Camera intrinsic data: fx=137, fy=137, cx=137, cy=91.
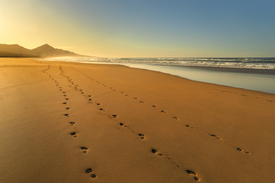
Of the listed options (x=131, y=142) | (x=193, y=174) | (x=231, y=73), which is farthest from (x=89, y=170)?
(x=231, y=73)

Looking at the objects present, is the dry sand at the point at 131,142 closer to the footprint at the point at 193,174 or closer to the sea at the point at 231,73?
the footprint at the point at 193,174

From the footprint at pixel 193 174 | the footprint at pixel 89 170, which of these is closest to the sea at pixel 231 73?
the footprint at pixel 193 174

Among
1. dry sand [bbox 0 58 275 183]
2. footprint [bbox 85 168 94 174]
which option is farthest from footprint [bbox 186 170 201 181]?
footprint [bbox 85 168 94 174]

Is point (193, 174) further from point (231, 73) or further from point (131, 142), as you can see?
point (231, 73)

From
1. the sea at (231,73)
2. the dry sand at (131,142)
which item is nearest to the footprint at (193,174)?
the dry sand at (131,142)

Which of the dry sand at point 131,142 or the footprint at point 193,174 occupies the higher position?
the dry sand at point 131,142

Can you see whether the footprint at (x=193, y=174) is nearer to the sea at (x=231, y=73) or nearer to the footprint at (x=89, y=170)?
the footprint at (x=89, y=170)

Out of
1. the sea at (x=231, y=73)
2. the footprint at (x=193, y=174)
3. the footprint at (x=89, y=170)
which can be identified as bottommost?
the footprint at (x=193, y=174)

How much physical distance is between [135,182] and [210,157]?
1.46 metres

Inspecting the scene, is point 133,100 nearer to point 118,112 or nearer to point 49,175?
point 118,112

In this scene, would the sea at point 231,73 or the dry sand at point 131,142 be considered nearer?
the dry sand at point 131,142

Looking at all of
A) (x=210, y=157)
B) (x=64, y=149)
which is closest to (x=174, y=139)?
(x=210, y=157)

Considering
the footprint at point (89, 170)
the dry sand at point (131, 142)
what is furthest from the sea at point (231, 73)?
the footprint at point (89, 170)

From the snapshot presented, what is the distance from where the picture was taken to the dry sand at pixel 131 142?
207cm
